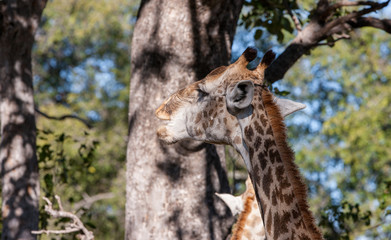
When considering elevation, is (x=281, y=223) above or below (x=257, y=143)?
below

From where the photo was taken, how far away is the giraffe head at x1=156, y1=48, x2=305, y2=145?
296 centimetres

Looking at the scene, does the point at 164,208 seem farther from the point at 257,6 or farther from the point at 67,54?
the point at 67,54

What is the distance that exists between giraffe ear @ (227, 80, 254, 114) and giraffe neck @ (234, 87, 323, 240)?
0.27 ft

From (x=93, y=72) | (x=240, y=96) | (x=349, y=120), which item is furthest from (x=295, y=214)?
(x=93, y=72)

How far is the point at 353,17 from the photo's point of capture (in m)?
5.06

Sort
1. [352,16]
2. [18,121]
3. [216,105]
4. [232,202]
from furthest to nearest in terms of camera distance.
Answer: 1. [18,121]
2. [352,16]
3. [232,202]
4. [216,105]

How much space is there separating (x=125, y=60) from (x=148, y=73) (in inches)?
611

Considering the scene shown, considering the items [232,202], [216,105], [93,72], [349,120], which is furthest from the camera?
[93,72]

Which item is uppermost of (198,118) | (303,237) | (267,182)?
(198,118)

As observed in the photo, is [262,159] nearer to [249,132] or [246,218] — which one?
[249,132]

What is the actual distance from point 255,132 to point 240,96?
211mm

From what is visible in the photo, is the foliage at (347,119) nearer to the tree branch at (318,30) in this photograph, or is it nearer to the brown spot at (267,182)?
the tree branch at (318,30)

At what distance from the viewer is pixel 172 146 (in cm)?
427

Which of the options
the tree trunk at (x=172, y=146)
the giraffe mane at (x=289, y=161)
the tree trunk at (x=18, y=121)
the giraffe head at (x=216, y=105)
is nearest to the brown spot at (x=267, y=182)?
the giraffe mane at (x=289, y=161)
